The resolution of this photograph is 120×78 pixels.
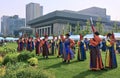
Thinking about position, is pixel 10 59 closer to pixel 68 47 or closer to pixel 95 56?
pixel 68 47

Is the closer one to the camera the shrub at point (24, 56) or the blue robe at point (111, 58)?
the blue robe at point (111, 58)

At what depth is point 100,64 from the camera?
527 inches

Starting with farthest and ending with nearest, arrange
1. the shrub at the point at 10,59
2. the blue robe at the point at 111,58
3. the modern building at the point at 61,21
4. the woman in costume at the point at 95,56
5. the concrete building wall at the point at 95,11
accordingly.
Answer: the concrete building wall at the point at 95,11 < the modern building at the point at 61,21 < the shrub at the point at 10,59 < the blue robe at the point at 111,58 < the woman in costume at the point at 95,56

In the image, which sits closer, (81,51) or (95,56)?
(95,56)

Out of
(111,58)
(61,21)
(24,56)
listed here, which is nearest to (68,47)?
(24,56)

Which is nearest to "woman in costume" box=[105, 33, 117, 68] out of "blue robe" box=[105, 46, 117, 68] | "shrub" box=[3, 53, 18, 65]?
"blue robe" box=[105, 46, 117, 68]

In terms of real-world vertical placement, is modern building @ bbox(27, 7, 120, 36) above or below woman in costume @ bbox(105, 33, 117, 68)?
above

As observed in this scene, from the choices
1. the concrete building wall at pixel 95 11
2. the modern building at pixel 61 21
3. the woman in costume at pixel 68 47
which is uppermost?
the concrete building wall at pixel 95 11

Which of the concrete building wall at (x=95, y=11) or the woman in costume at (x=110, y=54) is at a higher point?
the concrete building wall at (x=95, y=11)

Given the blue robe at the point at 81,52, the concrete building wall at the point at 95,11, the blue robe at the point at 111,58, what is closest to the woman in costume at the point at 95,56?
the blue robe at the point at 111,58

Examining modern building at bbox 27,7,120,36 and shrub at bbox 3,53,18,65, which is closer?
shrub at bbox 3,53,18,65

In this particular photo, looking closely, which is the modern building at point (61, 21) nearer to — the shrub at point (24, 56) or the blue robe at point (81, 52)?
the shrub at point (24, 56)

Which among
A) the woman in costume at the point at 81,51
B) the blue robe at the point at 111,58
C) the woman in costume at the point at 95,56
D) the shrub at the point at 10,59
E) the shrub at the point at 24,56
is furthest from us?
the shrub at the point at 24,56

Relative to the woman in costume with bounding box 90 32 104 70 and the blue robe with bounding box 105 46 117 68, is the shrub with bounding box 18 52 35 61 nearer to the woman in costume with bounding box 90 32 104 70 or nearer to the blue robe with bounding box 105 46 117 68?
the woman in costume with bounding box 90 32 104 70
